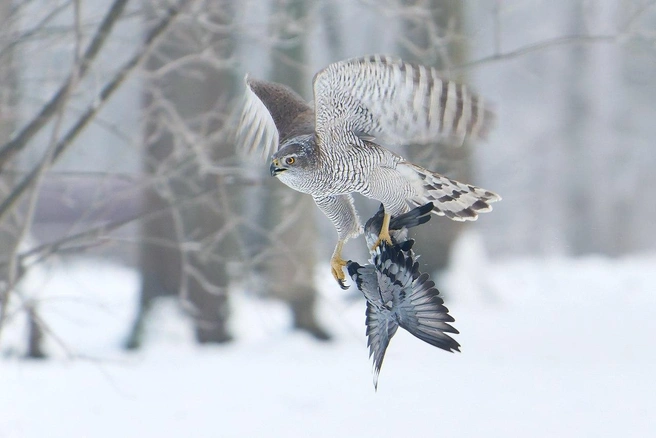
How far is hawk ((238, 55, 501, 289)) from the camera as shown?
154 cm

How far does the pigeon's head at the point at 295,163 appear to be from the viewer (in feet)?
5.01

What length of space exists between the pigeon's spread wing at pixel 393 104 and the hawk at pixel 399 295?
16 cm

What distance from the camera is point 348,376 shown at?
582 centimetres

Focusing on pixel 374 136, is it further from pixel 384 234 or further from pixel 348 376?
pixel 348 376

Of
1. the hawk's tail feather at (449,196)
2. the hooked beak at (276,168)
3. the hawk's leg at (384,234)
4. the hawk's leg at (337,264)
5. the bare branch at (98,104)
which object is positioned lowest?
the hawk's leg at (337,264)

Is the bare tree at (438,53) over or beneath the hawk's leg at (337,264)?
over

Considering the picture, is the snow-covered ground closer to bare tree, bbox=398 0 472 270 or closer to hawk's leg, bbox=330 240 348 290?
bare tree, bbox=398 0 472 270

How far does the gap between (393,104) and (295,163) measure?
258mm

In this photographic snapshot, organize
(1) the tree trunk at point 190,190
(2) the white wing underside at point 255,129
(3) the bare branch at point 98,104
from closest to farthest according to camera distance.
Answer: (2) the white wing underside at point 255,129 < (3) the bare branch at point 98,104 < (1) the tree trunk at point 190,190

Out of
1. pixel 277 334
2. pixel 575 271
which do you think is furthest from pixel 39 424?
pixel 575 271

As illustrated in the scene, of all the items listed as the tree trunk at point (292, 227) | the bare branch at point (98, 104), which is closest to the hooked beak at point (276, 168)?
the bare branch at point (98, 104)

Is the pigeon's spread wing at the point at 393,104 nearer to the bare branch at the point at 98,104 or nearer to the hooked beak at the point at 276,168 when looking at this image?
the hooked beak at the point at 276,168

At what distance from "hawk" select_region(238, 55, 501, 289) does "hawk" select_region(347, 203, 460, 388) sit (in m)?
0.05

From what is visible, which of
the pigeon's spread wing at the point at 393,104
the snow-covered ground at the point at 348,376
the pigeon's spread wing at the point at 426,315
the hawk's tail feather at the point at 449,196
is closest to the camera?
the pigeon's spread wing at the point at 426,315
